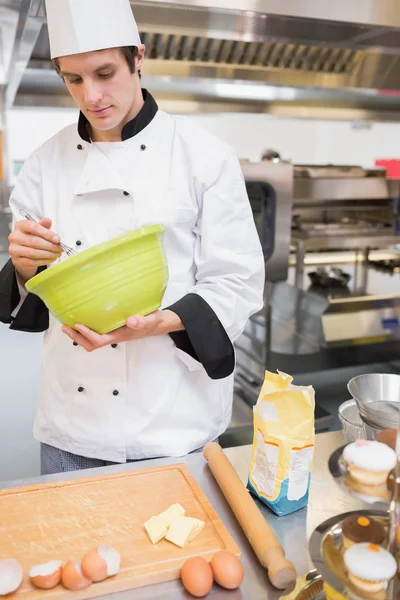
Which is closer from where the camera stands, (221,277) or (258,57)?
(221,277)

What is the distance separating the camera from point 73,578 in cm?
67

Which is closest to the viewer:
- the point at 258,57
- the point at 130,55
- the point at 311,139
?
the point at 130,55

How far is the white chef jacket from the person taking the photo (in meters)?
1.08

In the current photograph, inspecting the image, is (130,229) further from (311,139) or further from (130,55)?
(311,139)

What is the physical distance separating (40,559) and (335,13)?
4.75ft

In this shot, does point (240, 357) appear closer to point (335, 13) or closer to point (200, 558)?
point (335, 13)

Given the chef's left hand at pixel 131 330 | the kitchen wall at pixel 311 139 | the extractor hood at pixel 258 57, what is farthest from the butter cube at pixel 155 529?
the kitchen wall at pixel 311 139

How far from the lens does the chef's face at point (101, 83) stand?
3.27ft

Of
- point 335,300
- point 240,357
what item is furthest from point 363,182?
point 240,357

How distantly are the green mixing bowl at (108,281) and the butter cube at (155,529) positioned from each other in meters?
0.27

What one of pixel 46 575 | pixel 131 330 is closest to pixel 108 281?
pixel 131 330

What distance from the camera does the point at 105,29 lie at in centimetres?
100

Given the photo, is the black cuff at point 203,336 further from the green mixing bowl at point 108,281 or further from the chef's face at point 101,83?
the chef's face at point 101,83

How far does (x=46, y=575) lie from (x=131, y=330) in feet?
1.22
